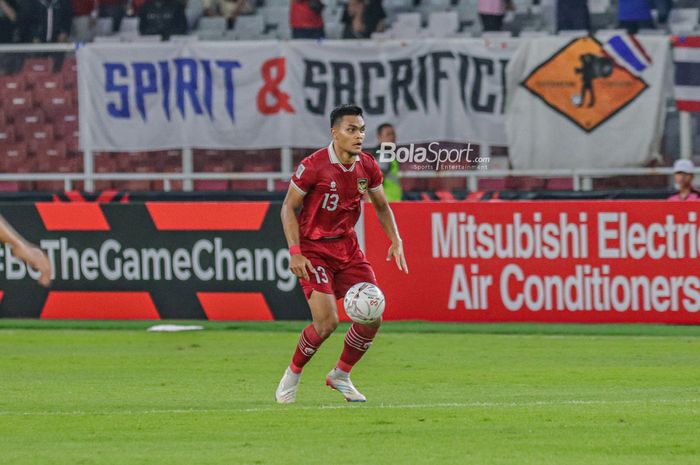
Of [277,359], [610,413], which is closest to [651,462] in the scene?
[610,413]

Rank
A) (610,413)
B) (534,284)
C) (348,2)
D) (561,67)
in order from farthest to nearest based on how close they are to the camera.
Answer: (348,2), (561,67), (534,284), (610,413)

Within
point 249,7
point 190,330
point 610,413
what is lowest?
point 190,330

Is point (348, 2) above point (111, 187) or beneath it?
above

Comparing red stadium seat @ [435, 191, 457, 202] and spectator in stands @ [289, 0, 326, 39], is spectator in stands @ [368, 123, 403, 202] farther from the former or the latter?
spectator in stands @ [289, 0, 326, 39]

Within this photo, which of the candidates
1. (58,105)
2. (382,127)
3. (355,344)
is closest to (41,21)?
(58,105)

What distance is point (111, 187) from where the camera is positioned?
919 inches

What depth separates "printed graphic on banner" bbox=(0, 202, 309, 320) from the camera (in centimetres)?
1897

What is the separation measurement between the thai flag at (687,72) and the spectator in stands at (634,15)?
6.96 ft

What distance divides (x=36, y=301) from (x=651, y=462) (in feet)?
39.3

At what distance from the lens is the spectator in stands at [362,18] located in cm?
2458

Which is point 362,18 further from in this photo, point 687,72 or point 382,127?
point 687,72

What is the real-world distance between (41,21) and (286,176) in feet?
18.5

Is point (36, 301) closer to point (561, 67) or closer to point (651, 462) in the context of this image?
point (561, 67)

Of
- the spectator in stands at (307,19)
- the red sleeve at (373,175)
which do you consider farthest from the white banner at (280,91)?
the red sleeve at (373,175)
